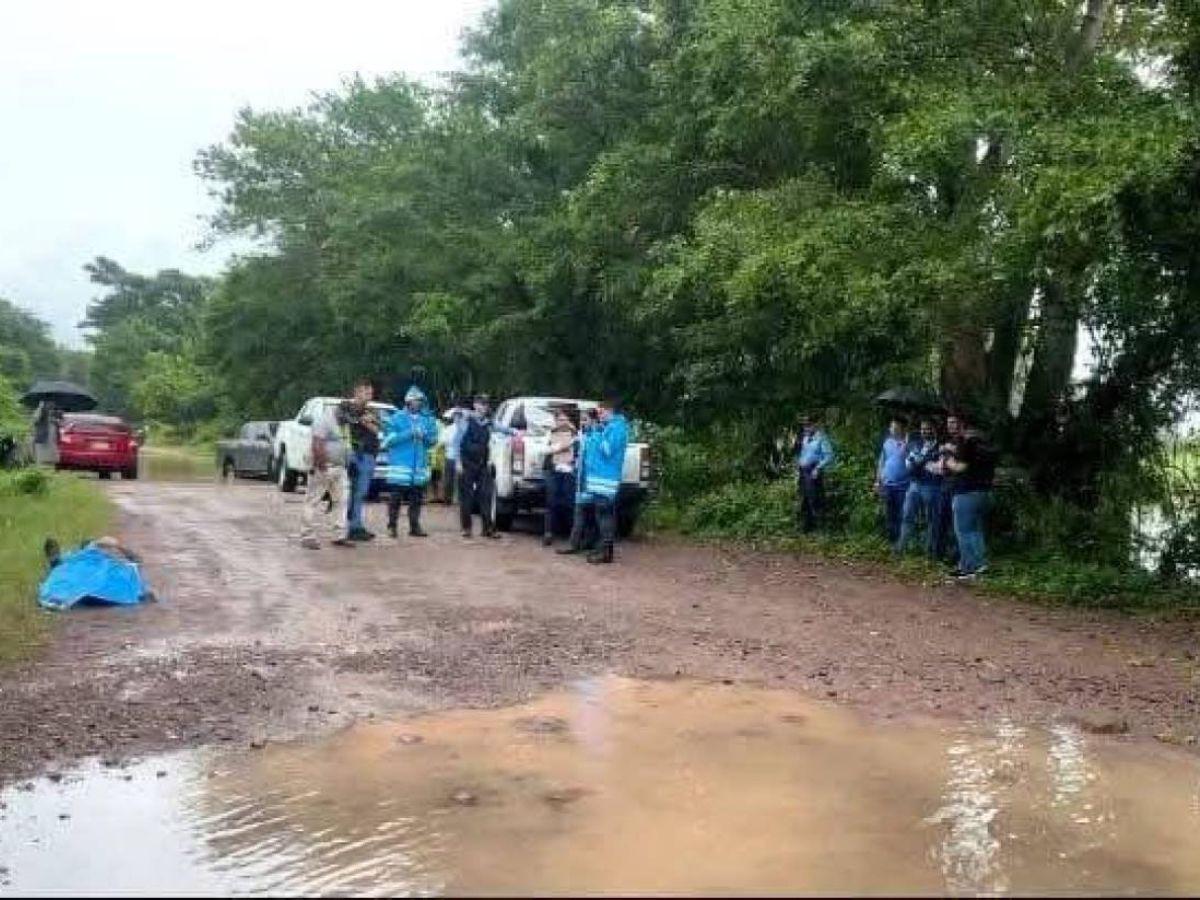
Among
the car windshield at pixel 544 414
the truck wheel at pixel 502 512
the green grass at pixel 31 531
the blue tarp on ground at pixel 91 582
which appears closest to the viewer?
the green grass at pixel 31 531

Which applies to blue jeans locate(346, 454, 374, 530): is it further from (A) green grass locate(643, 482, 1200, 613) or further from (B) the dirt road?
(A) green grass locate(643, 482, 1200, 613)

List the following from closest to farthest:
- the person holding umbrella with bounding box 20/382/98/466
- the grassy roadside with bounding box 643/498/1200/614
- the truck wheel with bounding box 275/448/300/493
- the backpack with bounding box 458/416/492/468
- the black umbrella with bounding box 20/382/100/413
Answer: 1. the grassy roadside with bounding box 643/498/1200/614
2. the backpack with bounding box 458/416/492/468
3. the truck wheel with bounding box 275/448/300/493
4. the person holding umbrella with bounding box 20/382/98/466
5. the black umbrella with bounding box 20/382/100/413

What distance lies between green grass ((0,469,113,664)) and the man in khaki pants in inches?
93.2

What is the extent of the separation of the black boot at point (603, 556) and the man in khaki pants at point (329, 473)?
2717mm

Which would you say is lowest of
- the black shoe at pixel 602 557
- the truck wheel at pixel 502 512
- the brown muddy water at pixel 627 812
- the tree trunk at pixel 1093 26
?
the brown muddy water at pixel 627 812

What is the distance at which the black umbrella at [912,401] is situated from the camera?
1423 cm

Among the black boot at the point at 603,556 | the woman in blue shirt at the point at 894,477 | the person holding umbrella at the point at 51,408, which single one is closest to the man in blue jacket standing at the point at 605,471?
the black boot at the point at 603,556

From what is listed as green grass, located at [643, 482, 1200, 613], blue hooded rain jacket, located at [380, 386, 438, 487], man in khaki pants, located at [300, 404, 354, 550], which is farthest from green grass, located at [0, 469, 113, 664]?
green grass, located at [643, 482, 1200, 613]

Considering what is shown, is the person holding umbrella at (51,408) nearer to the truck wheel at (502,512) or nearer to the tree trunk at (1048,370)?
the truck wheel at (502,512)

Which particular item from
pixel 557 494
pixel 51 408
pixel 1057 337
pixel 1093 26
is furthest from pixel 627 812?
pixel 51 408

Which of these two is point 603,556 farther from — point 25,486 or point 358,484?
point 25,486

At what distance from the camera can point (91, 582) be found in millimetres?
9977

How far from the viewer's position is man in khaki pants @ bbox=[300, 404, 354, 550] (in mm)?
13773

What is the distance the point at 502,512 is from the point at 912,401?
17.3ft
